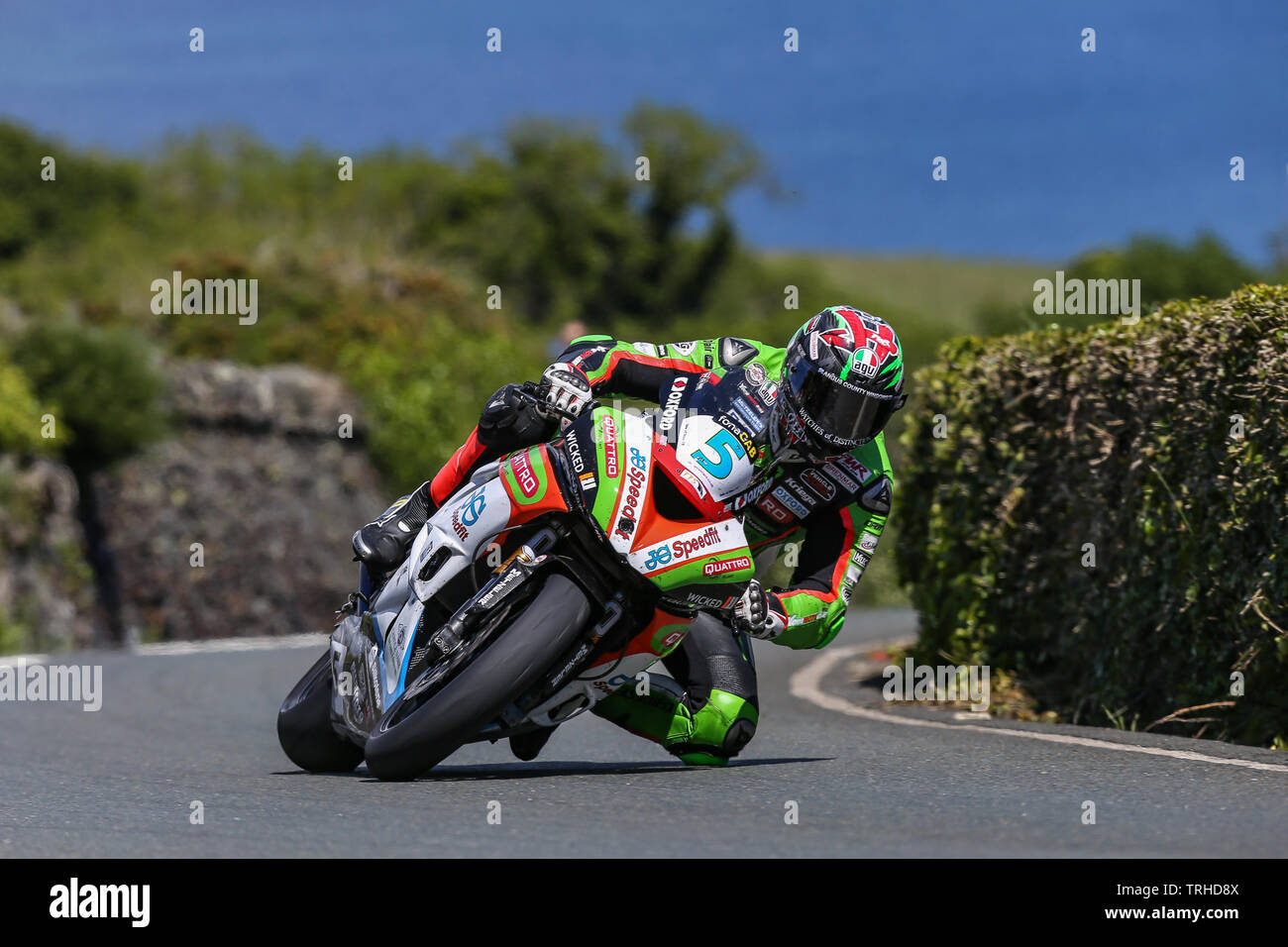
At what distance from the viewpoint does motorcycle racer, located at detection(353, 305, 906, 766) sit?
615 cm

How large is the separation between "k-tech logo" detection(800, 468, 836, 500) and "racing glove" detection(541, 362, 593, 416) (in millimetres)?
963

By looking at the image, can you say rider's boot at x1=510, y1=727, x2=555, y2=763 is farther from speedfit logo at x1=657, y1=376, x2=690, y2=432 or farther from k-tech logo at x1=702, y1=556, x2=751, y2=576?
speedfit logo at x1=657, y1=376, x2=690, y2=432

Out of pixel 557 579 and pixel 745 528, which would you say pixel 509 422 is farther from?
pixel 745 528

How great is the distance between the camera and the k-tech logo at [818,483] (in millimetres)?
6668

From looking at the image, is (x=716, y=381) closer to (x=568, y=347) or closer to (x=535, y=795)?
(x=568, y=347)

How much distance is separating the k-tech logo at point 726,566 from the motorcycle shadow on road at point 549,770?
1.19 metres

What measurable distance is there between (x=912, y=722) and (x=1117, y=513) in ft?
5.16

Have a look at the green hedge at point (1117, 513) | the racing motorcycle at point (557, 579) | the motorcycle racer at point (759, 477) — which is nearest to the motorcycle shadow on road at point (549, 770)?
the motorcycle racer at point (759, 477)

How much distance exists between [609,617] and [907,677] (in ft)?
18.5

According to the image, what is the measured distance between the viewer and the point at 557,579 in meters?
5.83
